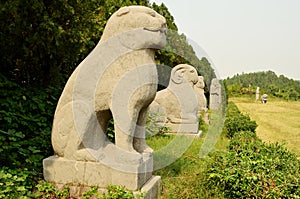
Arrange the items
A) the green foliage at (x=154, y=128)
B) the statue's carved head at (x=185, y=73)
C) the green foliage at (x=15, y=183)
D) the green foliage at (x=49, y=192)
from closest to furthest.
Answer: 1. the green foliage at (x=15, y=183)
2. the green foliage at (x=49, y=192)
3. the green foliage at (x=154, y=128)
4. the statue's carved head at (x=185, y=73)

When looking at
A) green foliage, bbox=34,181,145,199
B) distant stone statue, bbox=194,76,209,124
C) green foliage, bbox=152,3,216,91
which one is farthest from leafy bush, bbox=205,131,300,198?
distant stone statue, bbox=194,76,209,124

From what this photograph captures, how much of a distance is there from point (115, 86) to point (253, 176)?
5.96ft

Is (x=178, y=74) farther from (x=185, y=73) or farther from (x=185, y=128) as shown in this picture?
(x=185, y=128)

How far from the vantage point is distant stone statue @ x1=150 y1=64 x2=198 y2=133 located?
28.7 feet

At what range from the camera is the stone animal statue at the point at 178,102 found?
28.9 ft

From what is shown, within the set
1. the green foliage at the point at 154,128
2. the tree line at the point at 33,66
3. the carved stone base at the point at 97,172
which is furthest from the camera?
the green foliage at the point at 154,128

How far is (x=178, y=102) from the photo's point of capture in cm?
889

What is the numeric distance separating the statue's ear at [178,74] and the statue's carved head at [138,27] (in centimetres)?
554

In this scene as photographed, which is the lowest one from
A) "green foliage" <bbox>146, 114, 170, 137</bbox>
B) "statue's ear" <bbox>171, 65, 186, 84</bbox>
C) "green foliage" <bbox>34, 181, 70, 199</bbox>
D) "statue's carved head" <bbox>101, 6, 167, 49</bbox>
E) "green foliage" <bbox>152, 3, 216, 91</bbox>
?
"green foliage" <bbox>34, 181, 70, 199</bbox>

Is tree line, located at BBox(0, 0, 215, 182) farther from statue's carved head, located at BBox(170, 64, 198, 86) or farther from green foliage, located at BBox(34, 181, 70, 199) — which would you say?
statue's carved head, located at BBox(170, 64, 198, 86)

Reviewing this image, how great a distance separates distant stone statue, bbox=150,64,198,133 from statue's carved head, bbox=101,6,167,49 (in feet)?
17.5

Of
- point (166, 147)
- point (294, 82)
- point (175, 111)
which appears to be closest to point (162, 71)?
point (175, 111)

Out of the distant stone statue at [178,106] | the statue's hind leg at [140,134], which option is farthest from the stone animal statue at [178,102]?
the statue's hind leg at [140,134]

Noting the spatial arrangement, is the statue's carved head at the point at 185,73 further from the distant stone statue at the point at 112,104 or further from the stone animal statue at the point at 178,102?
the distant stone statue at the point at 112,104
